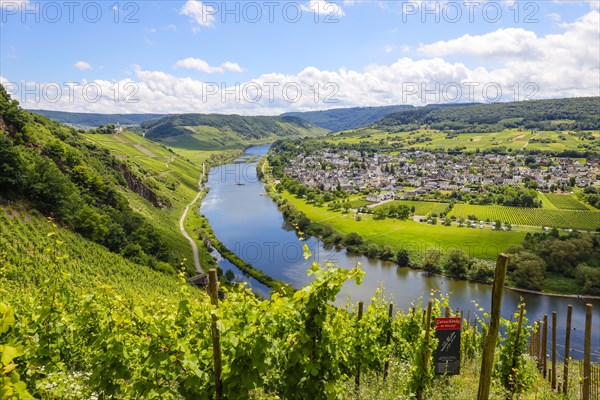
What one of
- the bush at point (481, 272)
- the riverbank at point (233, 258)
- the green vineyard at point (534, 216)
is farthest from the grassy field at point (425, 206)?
the riverbank at point (233, 258)

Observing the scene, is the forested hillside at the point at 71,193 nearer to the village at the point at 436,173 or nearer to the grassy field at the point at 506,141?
the village at the point at 436,173

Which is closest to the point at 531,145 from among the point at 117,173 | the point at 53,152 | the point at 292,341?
the point at 117,173

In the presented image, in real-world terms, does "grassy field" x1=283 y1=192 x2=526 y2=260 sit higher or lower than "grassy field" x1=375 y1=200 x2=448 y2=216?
lower

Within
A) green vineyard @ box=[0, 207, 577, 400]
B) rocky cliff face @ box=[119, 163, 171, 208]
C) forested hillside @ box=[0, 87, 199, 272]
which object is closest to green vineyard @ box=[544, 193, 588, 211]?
forested hillside @ box=[0, 87, 199, 272]

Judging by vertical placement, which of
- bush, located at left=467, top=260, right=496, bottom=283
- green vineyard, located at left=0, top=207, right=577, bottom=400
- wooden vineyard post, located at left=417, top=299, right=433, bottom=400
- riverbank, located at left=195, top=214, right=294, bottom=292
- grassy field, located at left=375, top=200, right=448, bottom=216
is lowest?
bush, located at left=467, top=260, right=496, bottom=283

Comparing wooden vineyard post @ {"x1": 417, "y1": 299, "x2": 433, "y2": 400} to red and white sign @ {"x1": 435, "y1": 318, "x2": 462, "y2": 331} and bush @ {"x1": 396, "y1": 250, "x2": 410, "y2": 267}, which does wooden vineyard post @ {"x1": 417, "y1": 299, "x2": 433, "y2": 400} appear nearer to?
red and white sign @ {"x1": 435, "y1": 318, "x2": 462, "y2": 331}

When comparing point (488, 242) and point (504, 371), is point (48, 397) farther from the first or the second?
point (488, 242)

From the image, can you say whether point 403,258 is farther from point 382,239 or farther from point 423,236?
point 423,236
